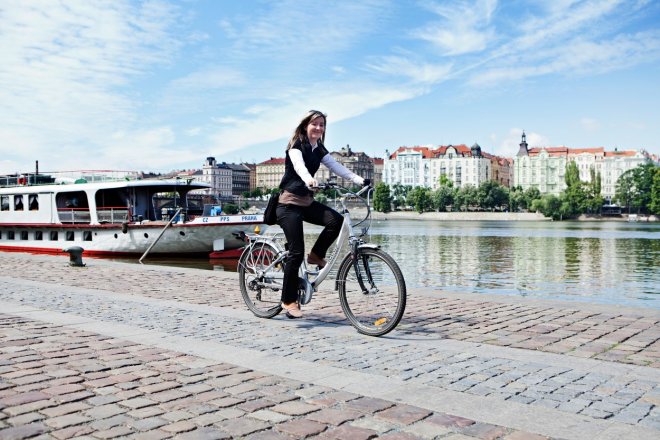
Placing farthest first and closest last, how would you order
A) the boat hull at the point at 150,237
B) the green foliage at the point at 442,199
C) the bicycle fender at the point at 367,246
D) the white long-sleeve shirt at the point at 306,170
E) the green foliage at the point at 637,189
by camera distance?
the green foliage at the point at 442,199, the green foliage at the point at 637,189, the boat hull at the point at 150,237, the white long-sleeve shirt at the point at 306,170, the bicycle fender at the point at 367,246

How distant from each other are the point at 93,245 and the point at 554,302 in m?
24.2

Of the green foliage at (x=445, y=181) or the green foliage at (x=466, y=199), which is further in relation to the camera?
the green foliage at (x=445, y=181)

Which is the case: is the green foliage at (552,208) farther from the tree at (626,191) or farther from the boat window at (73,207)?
the boat window at (73,207)

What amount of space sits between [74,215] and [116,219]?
2.53 m

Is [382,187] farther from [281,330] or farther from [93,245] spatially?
[281,330]

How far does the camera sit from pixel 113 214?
94.3 ft


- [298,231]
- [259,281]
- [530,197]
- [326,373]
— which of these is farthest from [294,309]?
[530,197]

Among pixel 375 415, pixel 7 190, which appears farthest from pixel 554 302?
pixel 7 190

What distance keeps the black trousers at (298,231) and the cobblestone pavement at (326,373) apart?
502 mm

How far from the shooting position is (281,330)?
665 cm

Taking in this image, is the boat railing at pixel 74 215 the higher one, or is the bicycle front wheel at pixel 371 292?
the boat railing at pixel 74 215

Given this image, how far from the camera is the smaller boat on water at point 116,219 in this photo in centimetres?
2673

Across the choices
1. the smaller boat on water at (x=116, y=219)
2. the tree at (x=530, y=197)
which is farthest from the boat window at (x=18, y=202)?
the tree at (x=530, y=197)

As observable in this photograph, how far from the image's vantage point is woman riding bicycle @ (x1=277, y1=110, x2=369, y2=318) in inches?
264
